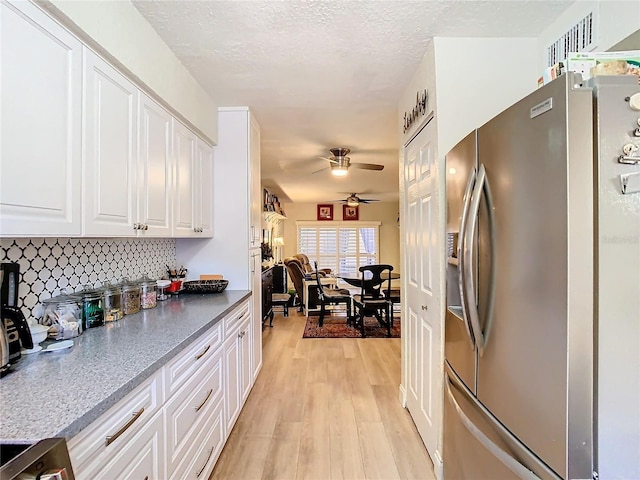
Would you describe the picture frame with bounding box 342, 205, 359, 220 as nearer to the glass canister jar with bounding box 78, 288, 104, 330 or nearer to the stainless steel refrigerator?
the glass canister jar with bounding box 78, 288, 104, 330

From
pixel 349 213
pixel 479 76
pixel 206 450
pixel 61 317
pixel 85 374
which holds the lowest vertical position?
pixel 206 450

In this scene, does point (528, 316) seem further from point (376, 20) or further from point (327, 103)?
point (327, 103)

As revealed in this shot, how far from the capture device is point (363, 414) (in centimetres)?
249

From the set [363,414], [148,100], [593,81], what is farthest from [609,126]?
[363,414]

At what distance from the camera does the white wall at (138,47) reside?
1244 millimetres

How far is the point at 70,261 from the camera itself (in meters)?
1.62

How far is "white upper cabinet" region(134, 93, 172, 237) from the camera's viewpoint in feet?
5.73

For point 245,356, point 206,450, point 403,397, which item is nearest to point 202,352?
point 206,450

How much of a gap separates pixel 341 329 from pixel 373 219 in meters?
4.62

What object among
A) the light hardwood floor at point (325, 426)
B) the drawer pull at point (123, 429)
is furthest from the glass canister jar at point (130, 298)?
the light hardwood floor at point (325, 426)

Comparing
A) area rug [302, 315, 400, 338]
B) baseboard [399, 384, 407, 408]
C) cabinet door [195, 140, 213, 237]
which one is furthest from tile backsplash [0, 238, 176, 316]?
area rug [302, 315, 400, 338]

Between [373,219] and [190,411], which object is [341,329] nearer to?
[190,411]

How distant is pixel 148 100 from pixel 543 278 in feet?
6.53

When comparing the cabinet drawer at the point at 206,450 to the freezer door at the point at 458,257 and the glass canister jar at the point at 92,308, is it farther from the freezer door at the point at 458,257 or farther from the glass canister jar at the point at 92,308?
the freezer door at the point at 458,257
